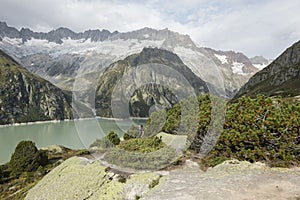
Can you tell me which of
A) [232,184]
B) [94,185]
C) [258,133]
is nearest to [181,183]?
[232,184]

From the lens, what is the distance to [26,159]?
3781cm

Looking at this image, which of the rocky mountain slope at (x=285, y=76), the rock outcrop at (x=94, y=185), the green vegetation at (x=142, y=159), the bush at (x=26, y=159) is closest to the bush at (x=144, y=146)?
the green vegetation at (x=142, y=159)

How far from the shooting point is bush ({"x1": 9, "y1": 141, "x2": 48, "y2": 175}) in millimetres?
37156

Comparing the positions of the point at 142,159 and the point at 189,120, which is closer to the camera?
the point at 142,159

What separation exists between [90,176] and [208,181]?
6.50 meters

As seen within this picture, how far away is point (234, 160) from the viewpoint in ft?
57.1

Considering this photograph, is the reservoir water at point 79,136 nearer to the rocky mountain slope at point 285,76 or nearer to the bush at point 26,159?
the bush at point 26,159

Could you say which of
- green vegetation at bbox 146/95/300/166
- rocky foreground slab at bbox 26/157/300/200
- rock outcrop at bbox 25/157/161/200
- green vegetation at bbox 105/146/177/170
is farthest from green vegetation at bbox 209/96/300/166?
rock outcrop at bbox 25/157/161/200

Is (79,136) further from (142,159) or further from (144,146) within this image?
(142,159)

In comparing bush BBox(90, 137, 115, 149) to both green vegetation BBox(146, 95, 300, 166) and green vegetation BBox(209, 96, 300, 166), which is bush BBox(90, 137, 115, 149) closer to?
green vegetation BBox(146, 95, 300, 166)

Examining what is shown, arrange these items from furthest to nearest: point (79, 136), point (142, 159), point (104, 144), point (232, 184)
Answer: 1. point (104, 144)
2. point (79, 136)
3. point (142, 159)
4. point (232, 184)

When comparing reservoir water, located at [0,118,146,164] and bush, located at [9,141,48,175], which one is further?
bush, located at [9,141,48,175]

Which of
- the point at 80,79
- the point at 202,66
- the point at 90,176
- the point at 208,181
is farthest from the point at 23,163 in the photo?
the point at 208,181

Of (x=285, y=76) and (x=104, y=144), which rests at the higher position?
(x=285, y=76)
